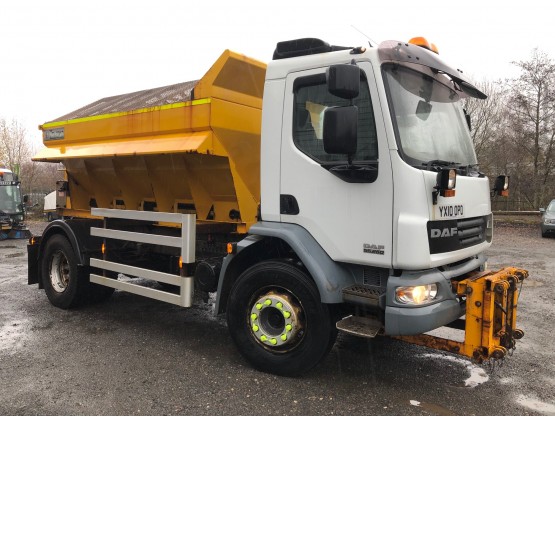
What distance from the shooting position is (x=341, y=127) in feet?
11.4

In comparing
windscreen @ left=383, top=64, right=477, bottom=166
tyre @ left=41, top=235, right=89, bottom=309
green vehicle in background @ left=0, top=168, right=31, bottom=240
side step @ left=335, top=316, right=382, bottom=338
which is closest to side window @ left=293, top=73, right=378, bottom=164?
windscreen @ left=383, top=64, right=477, bottom=166

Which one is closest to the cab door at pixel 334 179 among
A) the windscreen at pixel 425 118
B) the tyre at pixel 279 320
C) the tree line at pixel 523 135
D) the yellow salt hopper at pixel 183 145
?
the windscreen at pixel 425 118

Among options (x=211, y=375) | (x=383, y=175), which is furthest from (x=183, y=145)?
(x=211, y=375)

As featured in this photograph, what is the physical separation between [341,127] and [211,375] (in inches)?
96.5

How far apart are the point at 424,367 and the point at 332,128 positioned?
2.56 m

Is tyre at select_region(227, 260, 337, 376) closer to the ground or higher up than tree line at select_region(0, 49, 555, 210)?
closer to the ground

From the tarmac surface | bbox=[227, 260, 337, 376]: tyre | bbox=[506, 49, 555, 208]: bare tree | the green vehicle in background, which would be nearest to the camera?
the tarmac surface

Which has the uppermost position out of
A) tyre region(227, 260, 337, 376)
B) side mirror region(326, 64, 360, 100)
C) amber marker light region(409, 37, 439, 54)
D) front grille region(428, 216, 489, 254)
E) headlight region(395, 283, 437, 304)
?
amber marker light region(409, 37, 439, 54)

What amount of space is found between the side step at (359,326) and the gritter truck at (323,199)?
0.02 metres

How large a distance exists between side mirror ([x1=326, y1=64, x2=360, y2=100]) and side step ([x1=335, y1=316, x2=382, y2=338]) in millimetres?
1729

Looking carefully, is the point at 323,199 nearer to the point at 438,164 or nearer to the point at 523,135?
the point at 438,164

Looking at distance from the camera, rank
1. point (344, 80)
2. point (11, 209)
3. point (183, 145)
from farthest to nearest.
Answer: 1. point (11, 209)
2. point (183, 145)
3. point (344, 80)

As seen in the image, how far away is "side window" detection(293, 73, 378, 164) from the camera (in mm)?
3742

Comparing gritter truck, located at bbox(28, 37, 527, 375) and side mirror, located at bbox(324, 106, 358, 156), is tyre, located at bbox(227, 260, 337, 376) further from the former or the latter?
side mirror, located at bbox(324, 106, 358, 156)
